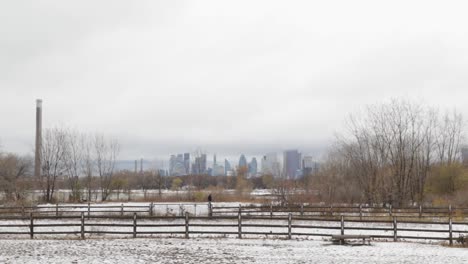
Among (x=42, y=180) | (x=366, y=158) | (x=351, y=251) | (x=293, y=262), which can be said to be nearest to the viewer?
(x=293, y=262)

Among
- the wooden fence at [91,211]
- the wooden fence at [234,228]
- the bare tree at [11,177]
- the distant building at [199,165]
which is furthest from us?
the distant building at [199,165]

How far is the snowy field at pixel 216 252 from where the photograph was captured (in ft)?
54.1

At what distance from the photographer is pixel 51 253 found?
17766 millimetres

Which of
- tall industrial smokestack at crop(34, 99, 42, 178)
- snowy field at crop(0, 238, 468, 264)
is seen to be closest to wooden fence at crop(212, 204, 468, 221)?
snowy field at crop(0, 238, 468, 264)

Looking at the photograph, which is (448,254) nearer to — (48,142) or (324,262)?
(324,262)

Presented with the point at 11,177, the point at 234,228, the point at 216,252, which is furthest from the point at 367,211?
the point at 11,177

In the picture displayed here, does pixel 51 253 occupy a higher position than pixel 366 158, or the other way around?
pixel 366 158

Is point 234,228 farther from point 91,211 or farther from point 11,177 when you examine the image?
point 11,177

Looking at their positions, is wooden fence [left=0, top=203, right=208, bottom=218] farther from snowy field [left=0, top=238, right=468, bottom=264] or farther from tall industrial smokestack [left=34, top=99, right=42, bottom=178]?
tall industrial smokestack [left=34, top=99, right=42, bottom=178]

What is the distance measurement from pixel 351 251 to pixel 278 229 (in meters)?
9.87

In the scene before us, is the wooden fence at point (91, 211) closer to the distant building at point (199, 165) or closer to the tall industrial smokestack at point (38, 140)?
the tall industrial smokestack at point (38, 140)

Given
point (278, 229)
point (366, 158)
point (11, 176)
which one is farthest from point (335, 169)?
point (11, 176)

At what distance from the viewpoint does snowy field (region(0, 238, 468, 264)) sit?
16500mm

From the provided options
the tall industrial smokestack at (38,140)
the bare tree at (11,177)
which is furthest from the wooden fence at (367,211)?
the tall industrial smokestack at (38,140)
